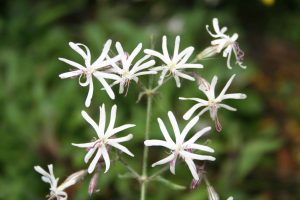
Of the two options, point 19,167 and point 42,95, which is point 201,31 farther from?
point 19,167

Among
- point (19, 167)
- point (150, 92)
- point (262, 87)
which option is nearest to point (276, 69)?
point (262, 87)

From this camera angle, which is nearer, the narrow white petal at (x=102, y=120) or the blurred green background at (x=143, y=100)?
the narrow white petal at (x=102, y=120)

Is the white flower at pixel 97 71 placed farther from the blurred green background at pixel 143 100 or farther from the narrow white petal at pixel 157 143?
the blurred green background at pixel 143 100

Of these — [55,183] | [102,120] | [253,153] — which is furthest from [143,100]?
[102,120]

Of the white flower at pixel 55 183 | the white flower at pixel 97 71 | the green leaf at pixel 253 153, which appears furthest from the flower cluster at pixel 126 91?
the green leaf at pixel 253 153

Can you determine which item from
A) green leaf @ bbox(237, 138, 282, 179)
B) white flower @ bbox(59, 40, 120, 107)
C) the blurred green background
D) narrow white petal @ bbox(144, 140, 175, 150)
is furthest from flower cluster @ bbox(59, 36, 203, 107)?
green leaf @ bbox(237, 138, 282, 179)

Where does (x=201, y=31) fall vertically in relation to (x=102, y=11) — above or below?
below

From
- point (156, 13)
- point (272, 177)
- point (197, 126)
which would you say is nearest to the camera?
point (197, 126)

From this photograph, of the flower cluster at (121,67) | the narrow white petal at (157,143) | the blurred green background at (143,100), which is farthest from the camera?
the blurred green background at (143,100)
